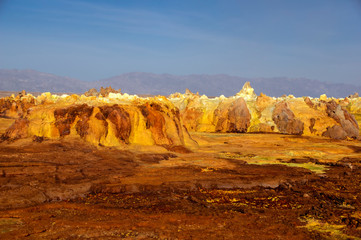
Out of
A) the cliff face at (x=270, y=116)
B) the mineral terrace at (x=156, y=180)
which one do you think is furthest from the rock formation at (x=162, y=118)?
the mineral terrace at (x=156, y=180)

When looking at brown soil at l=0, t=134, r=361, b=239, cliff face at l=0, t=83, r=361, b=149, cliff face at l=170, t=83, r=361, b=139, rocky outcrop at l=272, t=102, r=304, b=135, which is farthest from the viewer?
rocky outcrop at l=272, t=102, r=304, b=135

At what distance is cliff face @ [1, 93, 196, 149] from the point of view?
26406 mm

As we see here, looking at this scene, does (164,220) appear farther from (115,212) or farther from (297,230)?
(297,230)

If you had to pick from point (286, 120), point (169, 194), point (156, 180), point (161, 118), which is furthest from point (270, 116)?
point (169, 194)

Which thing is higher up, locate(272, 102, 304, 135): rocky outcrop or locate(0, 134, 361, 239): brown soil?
locate(272, 102, 304, 135): rocky outcrop

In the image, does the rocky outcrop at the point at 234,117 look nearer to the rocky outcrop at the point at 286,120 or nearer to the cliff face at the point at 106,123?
the rocky outcrop at the point at 286,120

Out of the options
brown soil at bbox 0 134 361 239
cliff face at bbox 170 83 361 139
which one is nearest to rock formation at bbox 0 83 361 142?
cliff face at bbox 170 83 361 139

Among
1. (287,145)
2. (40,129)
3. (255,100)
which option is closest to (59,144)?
(40,129)

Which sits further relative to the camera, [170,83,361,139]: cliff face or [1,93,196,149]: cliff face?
[170,83,361,139]: cliff face

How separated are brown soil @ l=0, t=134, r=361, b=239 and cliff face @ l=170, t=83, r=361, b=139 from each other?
Answer: 2001 centimetres

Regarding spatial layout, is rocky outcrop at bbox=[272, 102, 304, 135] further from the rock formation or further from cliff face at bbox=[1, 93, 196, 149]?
cliff face at bbox=[1, 93, 196, 149]

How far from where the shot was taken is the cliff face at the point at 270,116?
1861 inches

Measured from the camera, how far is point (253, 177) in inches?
773

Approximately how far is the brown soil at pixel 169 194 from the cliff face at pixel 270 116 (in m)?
20.0
